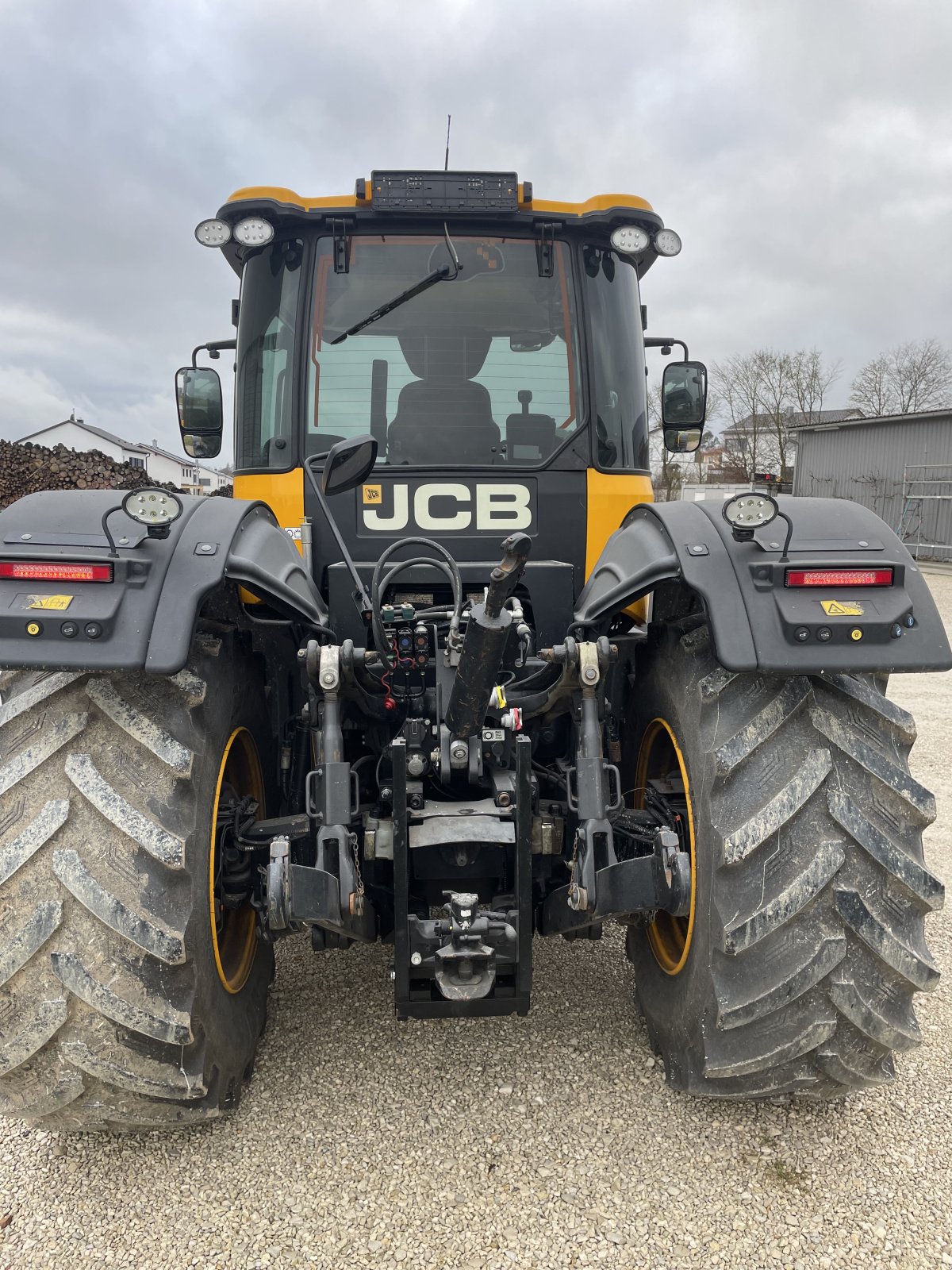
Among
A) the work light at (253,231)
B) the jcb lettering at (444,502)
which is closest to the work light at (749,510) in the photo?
the jcb lettering at (444,502)

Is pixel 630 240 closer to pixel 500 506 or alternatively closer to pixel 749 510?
pixel 500 506

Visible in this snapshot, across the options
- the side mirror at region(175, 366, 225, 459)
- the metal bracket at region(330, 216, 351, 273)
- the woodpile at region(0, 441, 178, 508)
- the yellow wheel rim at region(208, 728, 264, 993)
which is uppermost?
the woodpile at region(0, 441, 178, 508)

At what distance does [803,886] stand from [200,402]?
2.94m

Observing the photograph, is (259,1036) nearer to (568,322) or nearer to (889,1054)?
(889,1054)

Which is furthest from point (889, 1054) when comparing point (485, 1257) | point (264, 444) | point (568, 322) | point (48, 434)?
point (48, 434)

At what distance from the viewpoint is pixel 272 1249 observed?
2047 mm

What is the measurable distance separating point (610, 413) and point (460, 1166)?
252cm

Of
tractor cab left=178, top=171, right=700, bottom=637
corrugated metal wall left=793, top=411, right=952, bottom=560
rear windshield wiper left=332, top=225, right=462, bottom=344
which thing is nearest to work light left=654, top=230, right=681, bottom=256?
tractor cab left=178, top=171, right=700, bottom=637

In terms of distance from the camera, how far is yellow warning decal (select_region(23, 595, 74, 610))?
2037mm

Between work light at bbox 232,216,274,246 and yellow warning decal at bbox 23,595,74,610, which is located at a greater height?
work light at bbox 232,216,274,246

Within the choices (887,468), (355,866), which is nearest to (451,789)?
(355,866)

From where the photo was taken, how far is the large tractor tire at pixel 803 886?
2096 mm

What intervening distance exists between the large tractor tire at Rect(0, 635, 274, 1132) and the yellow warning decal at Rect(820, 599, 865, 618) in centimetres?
157

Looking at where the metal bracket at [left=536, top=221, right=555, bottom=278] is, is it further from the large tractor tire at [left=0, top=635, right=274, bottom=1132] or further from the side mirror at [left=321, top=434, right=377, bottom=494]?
the large tractor tire at [left=0, top=635, right=274, bottom=1132]
